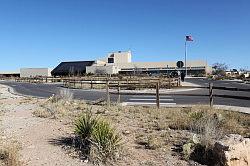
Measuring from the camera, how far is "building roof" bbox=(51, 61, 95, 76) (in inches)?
4847

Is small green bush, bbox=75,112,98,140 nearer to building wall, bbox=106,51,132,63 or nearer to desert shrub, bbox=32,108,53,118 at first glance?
desert shrub, bbox=32,108,53,118

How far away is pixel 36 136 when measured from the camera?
11.2 meters

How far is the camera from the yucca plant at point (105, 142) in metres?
8.91

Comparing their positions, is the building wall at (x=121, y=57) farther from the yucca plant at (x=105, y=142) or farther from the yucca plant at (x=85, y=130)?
the yucca plant at (x=105, y=142)

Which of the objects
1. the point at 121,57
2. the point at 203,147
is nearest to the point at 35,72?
the point at 121,57

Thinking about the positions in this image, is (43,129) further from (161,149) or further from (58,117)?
(161,149)

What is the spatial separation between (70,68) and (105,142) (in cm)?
11517

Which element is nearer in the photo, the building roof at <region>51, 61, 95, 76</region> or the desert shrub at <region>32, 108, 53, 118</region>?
the desert shrub at <region>32, 108, 53, 118</region>

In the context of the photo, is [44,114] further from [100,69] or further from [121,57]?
[121,57]

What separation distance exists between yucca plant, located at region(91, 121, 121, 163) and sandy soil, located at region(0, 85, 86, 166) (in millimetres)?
488

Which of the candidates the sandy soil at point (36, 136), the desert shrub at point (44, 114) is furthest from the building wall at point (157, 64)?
the sandy soil at point (36, 136)

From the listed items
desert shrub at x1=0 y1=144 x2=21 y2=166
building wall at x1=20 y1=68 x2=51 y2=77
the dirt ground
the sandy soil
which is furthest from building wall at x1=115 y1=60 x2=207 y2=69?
desert shrub at x1=0 y1=144 x2=21 y2=166

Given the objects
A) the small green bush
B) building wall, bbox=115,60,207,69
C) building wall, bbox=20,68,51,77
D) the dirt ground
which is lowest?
the dirt ground

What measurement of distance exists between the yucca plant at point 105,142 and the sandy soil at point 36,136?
0.49 m
